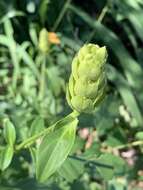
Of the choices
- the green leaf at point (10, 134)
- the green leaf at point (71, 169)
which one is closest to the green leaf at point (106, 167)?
the green leaf at point (71, 169)

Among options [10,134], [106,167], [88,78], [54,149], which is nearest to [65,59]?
[106,167]

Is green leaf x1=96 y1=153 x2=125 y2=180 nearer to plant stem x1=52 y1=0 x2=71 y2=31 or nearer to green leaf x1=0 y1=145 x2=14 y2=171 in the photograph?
green leaf x1=0 y1=145 x2=14 y2=171

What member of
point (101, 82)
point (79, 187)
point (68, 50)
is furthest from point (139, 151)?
point (101, 82)

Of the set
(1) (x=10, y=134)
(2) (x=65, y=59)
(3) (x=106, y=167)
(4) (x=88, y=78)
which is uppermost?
(4) (x=88, y=78)

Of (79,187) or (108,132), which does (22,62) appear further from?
(79,187)

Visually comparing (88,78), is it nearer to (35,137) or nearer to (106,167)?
(35,137)

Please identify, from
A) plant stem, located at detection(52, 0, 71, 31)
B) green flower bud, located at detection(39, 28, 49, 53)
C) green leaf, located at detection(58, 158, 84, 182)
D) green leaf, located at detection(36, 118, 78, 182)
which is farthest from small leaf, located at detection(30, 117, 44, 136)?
plant stem, located at detection(52, 0, 71, 31)
